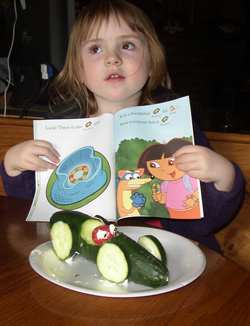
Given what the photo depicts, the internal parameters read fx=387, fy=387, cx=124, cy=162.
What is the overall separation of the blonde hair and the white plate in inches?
25.9

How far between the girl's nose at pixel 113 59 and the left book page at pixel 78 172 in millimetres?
206

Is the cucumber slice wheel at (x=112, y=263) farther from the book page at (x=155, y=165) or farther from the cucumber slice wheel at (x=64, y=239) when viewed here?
the book page at (x=155, y=165)

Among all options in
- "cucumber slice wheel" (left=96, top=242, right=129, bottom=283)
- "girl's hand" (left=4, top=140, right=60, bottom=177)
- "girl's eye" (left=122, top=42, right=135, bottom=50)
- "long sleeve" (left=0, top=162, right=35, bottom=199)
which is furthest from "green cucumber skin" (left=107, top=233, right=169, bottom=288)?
"girl's eye" (left=122, top=42, right=135, bottom=50)

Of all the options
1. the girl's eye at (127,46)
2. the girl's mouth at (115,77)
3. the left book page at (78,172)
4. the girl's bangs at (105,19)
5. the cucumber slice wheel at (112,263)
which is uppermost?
the girl's bangs at (105,19)

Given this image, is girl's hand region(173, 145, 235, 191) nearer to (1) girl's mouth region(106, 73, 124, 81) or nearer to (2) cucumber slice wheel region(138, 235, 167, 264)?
(2) cucumber slice wheel region(138, 235, 167, 264)

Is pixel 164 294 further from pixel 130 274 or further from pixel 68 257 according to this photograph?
pixel 68 257

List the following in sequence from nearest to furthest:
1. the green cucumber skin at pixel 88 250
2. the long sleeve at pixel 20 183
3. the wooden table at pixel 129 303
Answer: the wooden table at pixel 129 303
the green cucumber skin at pixel 88 250
the long sleeve at pixel 20 183

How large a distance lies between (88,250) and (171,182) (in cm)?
27

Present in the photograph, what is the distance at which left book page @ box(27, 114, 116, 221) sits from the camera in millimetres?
777

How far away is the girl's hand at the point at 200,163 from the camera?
740 millimetres

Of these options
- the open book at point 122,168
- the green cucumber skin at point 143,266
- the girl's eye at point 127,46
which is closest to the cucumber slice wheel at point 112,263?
the green cucumber skin at point 143,266

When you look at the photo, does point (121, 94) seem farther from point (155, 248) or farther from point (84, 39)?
point (155, 248)

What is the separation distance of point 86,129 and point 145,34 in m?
0.41

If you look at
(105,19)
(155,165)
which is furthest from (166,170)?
(105,19)
